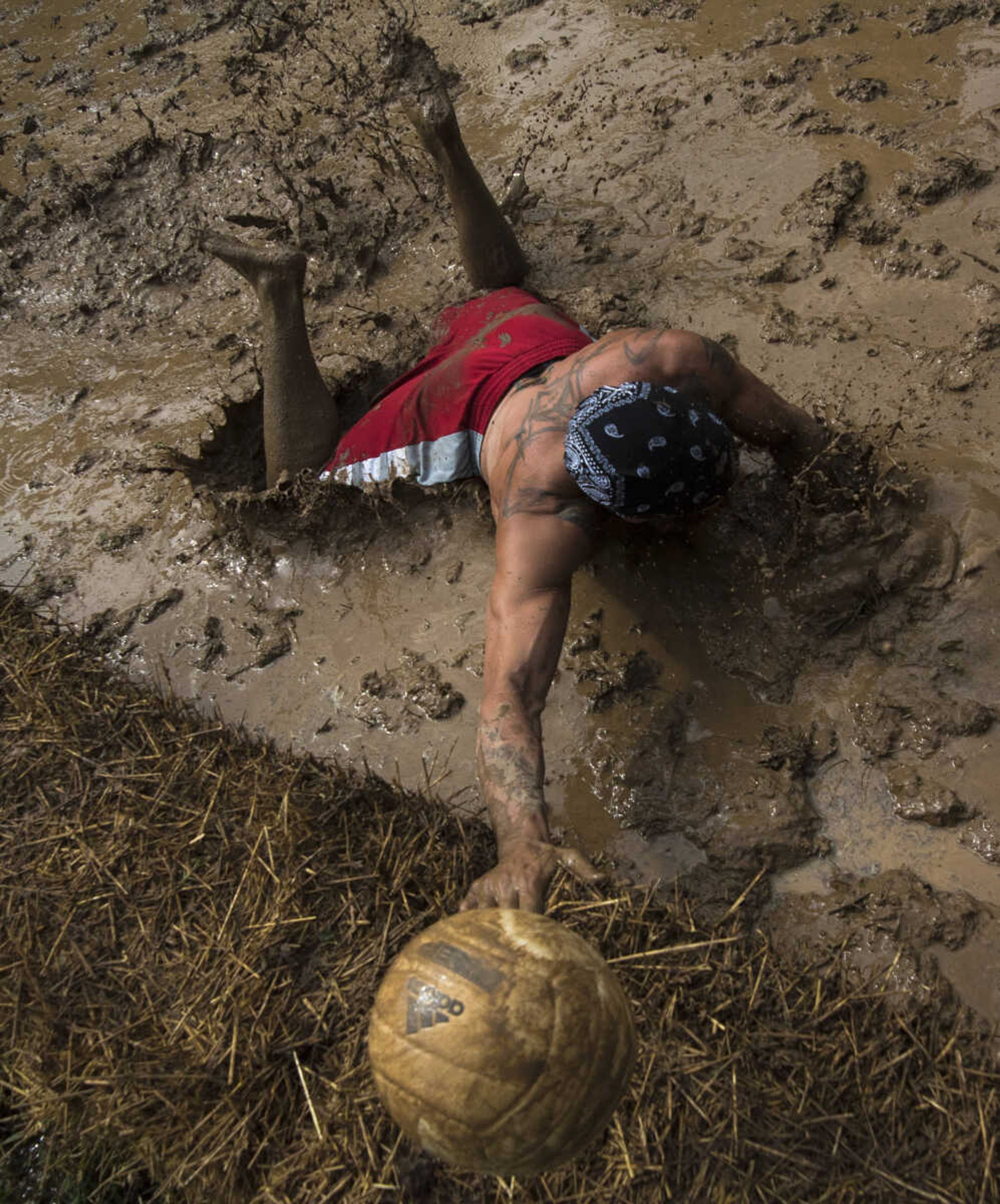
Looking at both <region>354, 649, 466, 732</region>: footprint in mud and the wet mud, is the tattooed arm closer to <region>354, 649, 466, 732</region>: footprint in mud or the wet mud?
the wet mud

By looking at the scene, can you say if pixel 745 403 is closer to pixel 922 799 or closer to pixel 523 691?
pixel 523 691

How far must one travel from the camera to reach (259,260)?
363 centimetres

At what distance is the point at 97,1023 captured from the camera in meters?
2.40

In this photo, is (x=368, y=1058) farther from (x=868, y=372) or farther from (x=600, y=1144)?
(x=868, y=372)

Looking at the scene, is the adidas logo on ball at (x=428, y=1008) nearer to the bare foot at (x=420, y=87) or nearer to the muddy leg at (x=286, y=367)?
the muddy leg at (x=286, y=367)

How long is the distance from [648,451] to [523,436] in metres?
0.57

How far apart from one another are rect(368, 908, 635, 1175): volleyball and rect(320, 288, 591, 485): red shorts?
1977 mm

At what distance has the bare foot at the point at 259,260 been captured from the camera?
3.63 m

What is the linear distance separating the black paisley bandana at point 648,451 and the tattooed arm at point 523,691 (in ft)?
0.71

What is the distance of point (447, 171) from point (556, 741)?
2.45 metres

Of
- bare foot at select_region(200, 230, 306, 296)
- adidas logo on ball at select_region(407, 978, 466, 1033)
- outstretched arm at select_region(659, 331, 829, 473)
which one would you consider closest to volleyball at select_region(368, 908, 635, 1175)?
adidas logo on ball at select_region(407, 978, 466, 1033)

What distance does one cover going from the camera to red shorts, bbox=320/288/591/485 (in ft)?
10.7

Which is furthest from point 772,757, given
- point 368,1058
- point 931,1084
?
point 368,1058

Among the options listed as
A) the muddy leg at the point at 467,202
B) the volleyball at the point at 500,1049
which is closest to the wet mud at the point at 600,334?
the muddy leg at the point at 467,202
